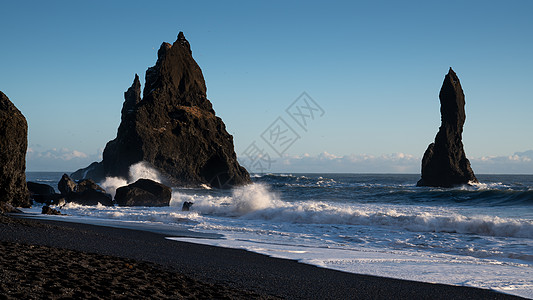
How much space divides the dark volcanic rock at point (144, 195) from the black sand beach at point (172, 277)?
17463 millimetres

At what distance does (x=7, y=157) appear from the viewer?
1911 cm

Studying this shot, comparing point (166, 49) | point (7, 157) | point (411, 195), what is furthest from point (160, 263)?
point (166, 49)

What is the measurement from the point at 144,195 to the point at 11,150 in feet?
30.9

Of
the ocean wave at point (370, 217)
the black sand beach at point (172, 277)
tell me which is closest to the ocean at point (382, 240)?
the ocean wave at point (370, 217)

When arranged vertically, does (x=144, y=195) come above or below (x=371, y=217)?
above

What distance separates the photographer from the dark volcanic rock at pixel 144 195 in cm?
2712

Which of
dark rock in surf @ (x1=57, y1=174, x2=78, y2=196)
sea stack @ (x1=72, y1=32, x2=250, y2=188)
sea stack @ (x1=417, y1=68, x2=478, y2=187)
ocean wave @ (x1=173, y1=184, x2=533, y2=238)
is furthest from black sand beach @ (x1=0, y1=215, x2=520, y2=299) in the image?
sea stack @ (x1=417, y1=68, x2=478, y2=187)

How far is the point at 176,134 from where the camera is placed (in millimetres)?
72625

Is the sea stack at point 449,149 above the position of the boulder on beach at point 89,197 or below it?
above

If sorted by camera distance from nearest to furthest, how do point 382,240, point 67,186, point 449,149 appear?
point 382,240
point 67,186
point 449,149

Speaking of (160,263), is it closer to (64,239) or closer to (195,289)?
(195,289)

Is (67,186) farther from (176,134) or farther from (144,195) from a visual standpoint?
(176,134)

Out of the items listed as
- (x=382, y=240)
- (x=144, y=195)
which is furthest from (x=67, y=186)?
(x=382, y=240)

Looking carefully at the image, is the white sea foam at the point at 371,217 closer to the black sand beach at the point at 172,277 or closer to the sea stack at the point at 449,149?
the black sand beach at the point at 172,277
